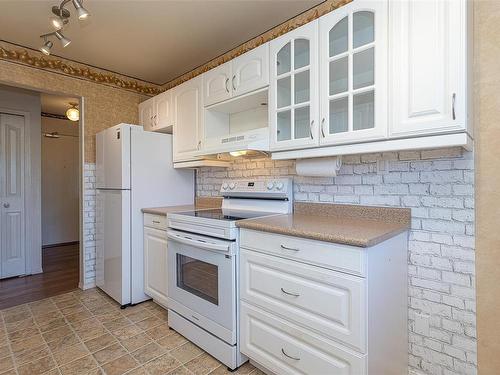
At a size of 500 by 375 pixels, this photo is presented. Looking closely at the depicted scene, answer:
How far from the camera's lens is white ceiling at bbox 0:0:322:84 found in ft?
6.74

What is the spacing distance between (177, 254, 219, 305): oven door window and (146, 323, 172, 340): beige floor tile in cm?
38

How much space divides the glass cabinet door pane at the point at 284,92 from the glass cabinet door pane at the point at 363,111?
463 millimetres

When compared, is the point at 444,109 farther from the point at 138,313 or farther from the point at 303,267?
the point at 138,313

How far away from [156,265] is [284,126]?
1674 mm

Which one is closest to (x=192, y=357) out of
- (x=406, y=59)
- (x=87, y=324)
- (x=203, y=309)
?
(x=203, y=309)

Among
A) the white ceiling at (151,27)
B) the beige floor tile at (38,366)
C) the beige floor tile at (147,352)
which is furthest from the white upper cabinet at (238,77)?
the beige floor tile at (38,366)

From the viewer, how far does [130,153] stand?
2.60 m

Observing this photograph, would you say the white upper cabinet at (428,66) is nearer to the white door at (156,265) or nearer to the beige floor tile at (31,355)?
the white door at (156,265)

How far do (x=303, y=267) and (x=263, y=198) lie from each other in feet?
2.98

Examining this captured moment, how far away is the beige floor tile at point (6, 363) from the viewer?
5.75 ft

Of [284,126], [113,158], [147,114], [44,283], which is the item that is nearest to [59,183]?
[44,283]

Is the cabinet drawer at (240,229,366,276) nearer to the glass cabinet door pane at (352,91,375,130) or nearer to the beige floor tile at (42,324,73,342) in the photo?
the glass cabinet door pane at (352,91,375,130)

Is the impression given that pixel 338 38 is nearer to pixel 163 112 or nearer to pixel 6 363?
pixel 163 112

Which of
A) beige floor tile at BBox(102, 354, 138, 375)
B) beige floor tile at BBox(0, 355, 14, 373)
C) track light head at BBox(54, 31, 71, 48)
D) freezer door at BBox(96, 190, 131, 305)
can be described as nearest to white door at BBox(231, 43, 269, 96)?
track light head at BBox(54, 31, 71, 48)
